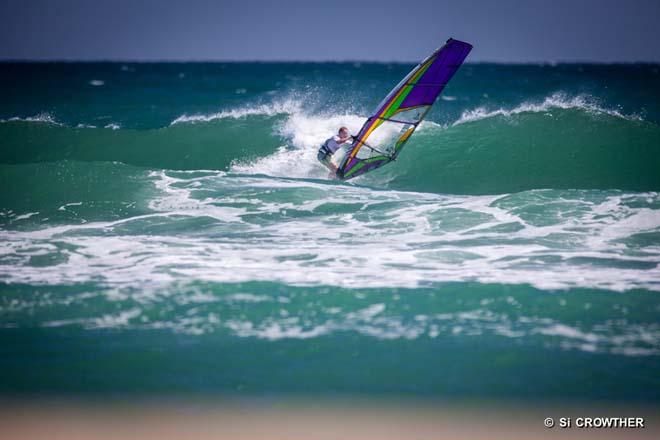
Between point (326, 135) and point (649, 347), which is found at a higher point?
point (326, 135)

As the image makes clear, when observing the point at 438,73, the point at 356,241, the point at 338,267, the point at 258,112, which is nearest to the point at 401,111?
the point at 438,73

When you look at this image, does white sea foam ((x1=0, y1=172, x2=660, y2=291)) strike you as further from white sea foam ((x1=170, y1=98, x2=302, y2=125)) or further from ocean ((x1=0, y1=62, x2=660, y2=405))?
white sea foam ((x1=170, y1=98, x2=302, y2=125))

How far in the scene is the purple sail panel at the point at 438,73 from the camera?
11086mm

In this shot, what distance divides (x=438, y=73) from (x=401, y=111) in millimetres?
843

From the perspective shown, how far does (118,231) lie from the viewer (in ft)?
32.3

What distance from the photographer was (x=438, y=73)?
11.5 m

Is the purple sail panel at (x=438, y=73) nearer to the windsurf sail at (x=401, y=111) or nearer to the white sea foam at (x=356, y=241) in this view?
the windsurf sail at (x=401, y=111)

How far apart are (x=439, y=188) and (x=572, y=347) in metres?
8.23

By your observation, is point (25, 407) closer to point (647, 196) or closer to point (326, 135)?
point (647, 196)

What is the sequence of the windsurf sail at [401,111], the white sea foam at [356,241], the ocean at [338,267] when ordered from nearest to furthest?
1. the ocean at [338,267]
2. the white sea foam at [356,241]
3. the windsurf sail at [401,111]

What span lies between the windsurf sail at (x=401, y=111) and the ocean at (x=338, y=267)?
1.82ft

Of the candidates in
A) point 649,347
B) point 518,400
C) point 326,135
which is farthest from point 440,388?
point 326,135

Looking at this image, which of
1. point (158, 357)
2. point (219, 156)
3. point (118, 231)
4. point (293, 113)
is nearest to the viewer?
point (158, 357)

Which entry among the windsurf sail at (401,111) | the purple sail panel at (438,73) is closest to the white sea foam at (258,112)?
the windsurf sail at (401,111)
